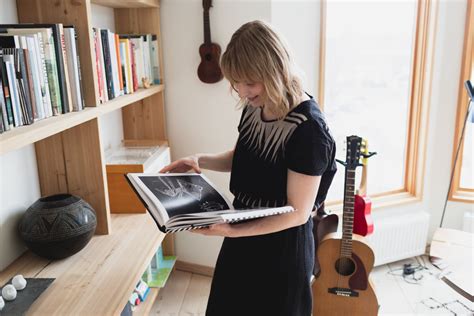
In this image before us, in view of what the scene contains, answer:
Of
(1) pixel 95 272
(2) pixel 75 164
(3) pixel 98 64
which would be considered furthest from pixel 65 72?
(1) pixel 95 272

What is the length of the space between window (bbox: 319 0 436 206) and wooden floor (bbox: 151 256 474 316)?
1.67 ft

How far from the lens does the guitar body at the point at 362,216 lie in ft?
6.68

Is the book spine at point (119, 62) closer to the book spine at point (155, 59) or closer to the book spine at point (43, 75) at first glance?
the book spine at point (155, 59)

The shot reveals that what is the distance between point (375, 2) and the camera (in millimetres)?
2387

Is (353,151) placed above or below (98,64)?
below

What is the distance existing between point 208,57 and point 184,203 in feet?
3.77

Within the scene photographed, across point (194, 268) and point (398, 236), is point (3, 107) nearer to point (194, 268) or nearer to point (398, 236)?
point (194, 268)

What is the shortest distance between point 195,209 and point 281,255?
322 mm

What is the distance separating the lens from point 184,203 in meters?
1.19

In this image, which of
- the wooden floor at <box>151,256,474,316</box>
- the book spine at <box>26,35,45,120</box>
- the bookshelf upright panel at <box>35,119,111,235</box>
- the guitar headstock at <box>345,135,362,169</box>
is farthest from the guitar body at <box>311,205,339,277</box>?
the book spine at <box>26,35,45,120</box>

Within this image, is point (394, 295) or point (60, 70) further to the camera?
point (394, 295)

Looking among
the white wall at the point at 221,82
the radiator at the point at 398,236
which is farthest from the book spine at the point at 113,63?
the radiator at the point at 398,236

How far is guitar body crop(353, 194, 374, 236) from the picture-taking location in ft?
6.68

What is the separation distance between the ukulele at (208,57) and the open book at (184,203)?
89cm
